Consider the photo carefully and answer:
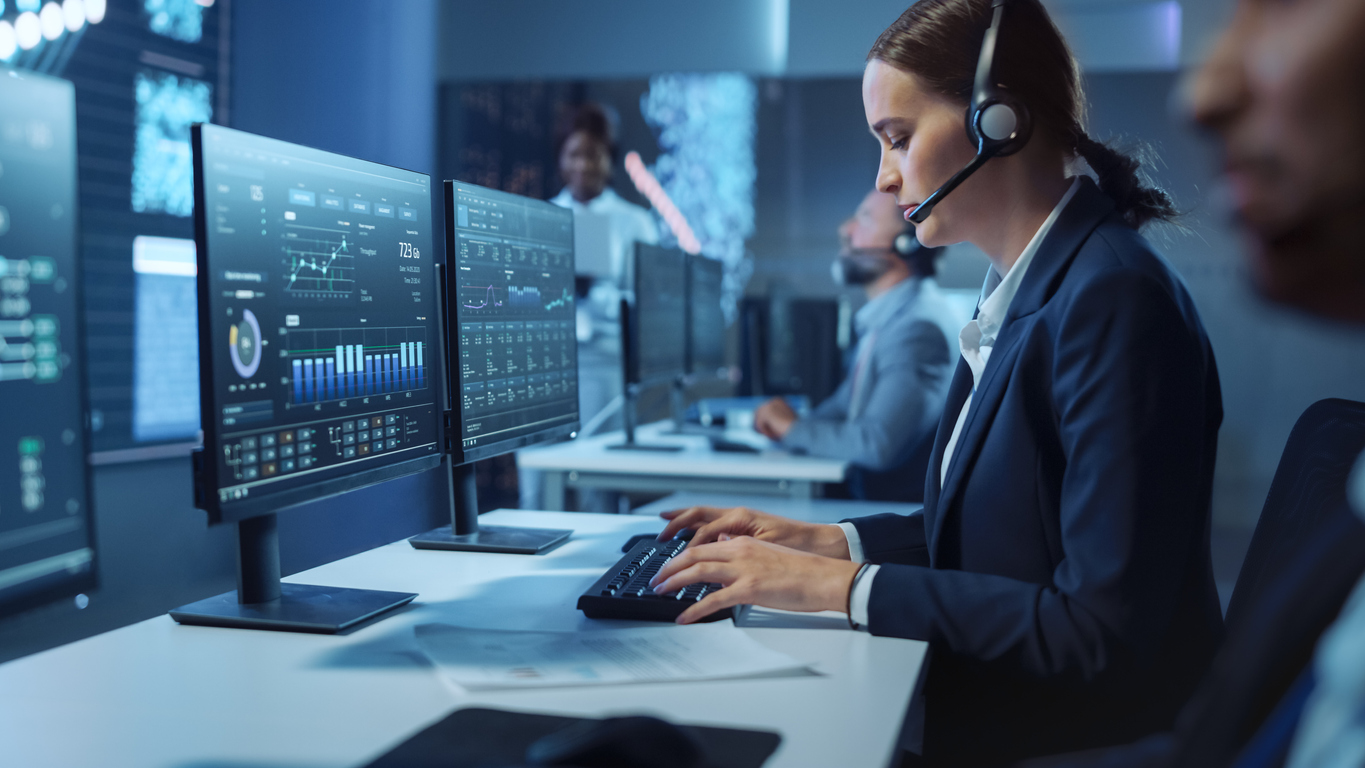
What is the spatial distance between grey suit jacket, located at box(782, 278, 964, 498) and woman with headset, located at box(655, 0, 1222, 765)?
1290mm

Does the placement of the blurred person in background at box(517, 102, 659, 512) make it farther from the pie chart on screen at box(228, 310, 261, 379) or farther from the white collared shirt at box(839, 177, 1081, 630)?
the pie chart on screen at box(228, 310, 261, 379)

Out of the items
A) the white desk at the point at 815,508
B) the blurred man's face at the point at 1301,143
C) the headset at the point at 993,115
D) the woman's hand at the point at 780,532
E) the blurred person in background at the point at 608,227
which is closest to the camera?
the blurred man's face at the point at 1301,143

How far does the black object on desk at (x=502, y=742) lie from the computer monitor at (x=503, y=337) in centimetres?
64

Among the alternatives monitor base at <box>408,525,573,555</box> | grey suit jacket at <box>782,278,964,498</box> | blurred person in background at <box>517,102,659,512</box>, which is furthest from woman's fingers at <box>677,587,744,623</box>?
blurred person in background at <box>517,102,659,512</box>

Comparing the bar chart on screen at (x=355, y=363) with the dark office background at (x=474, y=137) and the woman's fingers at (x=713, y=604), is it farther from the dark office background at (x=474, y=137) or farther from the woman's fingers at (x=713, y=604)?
the dark office background at (x=474, y=137)

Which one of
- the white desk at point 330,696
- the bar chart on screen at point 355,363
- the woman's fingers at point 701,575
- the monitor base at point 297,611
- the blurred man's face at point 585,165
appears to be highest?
the blurred man's face at point 585,165

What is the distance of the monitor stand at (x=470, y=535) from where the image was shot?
152 centimetres

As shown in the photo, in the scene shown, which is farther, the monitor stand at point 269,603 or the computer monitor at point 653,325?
the computer monitor at point 653,325

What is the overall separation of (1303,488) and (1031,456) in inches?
11.5

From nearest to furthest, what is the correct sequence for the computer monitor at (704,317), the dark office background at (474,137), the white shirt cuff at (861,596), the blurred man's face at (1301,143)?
the blurred man's face at (1301,143) < the white shirt cuff at (861,596) < the dark office background at (474,137) < the computer monitor at (704,317)

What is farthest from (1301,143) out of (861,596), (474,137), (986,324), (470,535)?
(474,137)

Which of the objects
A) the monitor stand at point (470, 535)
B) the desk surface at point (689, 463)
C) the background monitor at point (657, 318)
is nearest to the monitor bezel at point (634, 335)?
the background monitor at point (657, 318)

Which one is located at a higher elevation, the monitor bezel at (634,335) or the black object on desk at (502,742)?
the monitor bezel at (634,335)

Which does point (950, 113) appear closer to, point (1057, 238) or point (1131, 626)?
point (1057, 238)
